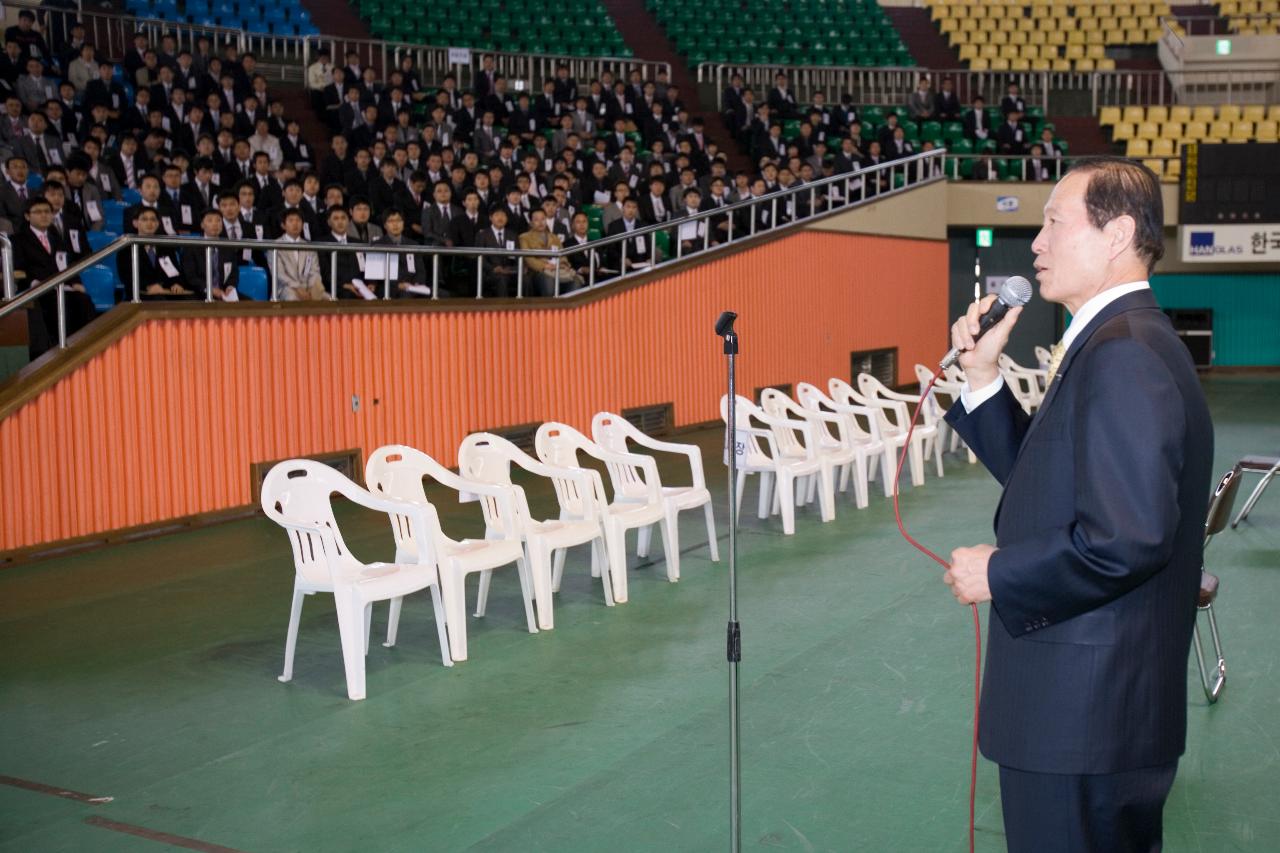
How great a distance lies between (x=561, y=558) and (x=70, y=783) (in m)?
3.15

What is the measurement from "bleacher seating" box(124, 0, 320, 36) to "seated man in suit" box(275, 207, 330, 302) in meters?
7.63

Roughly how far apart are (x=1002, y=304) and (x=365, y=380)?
27.7 ft

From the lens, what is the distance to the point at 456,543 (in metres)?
6.04

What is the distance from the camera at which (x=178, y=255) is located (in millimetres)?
9555

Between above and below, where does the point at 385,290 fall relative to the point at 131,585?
above

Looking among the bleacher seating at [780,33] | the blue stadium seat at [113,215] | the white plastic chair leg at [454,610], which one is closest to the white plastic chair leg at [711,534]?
the white plastic chair leg at [454,610]

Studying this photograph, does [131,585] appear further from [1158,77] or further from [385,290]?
[1158,77]

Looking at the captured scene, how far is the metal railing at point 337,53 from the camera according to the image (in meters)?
15.0

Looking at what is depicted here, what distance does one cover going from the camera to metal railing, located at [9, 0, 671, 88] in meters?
15.0

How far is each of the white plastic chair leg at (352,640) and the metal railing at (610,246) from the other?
143 inches

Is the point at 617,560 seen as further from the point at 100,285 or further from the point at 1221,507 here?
the point at 100,285

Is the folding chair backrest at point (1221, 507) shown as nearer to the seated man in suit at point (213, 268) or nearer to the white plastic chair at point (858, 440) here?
the white plastic chair at point (858, 440)

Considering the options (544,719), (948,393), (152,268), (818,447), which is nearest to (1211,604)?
(544,719)

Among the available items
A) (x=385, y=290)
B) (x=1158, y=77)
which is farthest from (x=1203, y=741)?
(x=1158, y=77)
